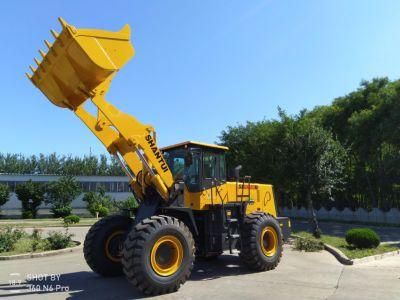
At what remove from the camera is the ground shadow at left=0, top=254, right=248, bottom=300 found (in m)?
9.15

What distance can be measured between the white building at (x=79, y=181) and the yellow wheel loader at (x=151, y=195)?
143 ft

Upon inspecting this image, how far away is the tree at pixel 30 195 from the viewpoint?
4878 centimetres

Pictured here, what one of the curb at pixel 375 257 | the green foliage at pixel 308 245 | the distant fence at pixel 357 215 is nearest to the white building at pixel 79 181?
the distant fence at pixel 357 215

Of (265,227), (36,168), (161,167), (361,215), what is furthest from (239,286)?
(36,168)

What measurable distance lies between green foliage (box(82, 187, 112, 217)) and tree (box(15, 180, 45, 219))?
16.5 ft

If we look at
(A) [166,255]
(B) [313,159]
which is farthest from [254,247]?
(B) [313,159]

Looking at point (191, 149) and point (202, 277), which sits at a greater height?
point (191, 149)

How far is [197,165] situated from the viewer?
11.3m

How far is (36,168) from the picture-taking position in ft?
318

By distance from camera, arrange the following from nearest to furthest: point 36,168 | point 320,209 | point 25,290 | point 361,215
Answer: point 25,290, point 361,215, point 320,209, point 36,168

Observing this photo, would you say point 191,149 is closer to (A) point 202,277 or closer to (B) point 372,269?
(A) point 202,277

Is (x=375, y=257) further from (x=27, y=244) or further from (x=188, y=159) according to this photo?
(x=27, y=244)

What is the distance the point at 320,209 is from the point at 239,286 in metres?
36.2

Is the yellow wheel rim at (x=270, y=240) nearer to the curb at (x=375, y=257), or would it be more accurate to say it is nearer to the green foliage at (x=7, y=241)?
the curb at (x=375, y=257)
